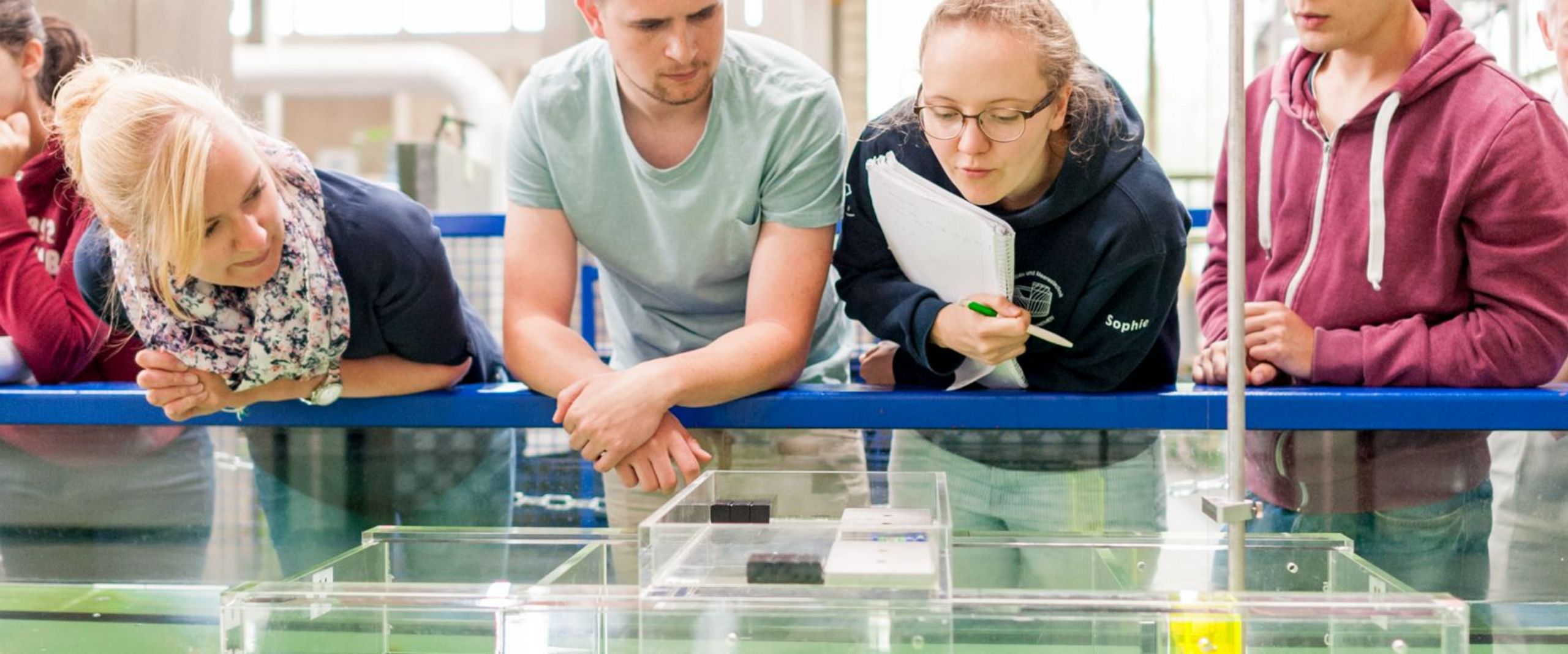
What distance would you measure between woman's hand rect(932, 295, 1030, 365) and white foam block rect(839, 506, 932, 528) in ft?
0.95

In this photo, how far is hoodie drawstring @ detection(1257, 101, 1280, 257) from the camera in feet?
4.90

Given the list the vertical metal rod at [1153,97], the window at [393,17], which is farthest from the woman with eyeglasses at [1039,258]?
the window at [393,17]

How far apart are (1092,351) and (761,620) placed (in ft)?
1.89

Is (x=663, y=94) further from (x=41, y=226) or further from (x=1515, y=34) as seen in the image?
(x=1515, y=34)

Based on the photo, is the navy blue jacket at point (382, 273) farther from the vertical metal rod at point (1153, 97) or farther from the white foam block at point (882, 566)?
the vertical metal rod at point (1153, 97)

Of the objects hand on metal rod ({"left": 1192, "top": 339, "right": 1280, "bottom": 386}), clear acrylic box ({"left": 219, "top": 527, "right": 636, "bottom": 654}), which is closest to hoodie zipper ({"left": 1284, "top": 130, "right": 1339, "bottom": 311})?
hand on metal rod ({"left": 1192, "top": 339, "right": 1280, "bottom": 386})

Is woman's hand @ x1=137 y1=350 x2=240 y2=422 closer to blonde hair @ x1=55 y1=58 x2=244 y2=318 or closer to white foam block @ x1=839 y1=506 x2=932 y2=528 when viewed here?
blonde hair @ x1=55 y1=58 x2=244 y2=318

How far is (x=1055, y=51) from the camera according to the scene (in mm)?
→ 1217

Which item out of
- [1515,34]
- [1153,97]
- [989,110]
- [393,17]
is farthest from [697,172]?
[393,17]

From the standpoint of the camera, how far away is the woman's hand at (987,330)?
1200 millimetres

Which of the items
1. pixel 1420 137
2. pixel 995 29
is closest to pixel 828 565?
pixel 995 29

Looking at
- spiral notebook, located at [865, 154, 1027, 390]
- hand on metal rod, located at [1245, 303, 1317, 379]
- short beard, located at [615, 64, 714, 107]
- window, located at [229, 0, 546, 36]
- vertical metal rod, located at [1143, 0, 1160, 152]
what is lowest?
hand on metal rod, located at [1245, 303, 1317, 379]

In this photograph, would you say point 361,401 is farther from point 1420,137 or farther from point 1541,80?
point 1541,80

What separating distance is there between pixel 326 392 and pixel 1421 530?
1074 millimetres
